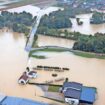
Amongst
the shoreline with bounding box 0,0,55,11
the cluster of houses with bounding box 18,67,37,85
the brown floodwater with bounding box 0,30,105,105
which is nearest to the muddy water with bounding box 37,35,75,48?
the brown floodwater with bounding box 0,30,105,105

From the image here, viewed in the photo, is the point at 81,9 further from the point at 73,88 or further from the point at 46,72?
the point at 73,88

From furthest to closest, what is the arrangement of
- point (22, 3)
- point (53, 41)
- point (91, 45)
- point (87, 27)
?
point (22, 3), point (87, 27), point (53, 41), point (91, 45)

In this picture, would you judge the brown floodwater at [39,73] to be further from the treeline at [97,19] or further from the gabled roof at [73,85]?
the treeline at [97,19]

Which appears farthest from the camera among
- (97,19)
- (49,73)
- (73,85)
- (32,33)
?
(97,19)

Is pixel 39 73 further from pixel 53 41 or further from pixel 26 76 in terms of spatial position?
pixel 53 41

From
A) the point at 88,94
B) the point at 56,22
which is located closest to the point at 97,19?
the point at 56,22

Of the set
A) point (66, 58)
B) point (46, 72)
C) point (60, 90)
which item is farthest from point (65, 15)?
point (60, 90)

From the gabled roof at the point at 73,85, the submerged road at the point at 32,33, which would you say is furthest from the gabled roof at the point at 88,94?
the submerged road at the point at 32,33
